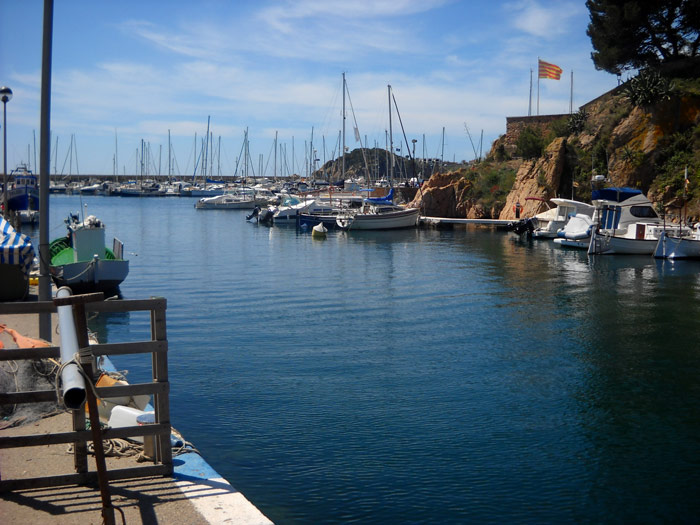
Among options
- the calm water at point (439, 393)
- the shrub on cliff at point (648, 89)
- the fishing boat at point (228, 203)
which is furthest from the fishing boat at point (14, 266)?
the fishing boat at point (228, 203)

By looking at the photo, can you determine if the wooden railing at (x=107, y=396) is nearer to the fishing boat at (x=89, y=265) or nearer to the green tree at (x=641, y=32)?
the fishing boat at (x=89, y=265)

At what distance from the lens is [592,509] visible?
8227 mm

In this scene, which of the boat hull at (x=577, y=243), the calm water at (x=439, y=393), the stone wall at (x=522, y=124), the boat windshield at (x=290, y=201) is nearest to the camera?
the calm water at (x=439, y=393)

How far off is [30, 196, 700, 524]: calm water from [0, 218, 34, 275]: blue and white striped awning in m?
2.99

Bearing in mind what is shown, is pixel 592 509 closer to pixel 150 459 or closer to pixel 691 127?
pixel 150 459

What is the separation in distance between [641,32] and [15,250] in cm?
5237

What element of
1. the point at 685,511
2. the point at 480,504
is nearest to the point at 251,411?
the point at 480,504

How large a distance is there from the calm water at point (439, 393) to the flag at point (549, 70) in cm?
4041

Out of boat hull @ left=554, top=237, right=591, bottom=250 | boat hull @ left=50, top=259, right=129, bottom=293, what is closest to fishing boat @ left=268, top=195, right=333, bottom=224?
boat hull @ left=554, top=237, right=591, bottom=250

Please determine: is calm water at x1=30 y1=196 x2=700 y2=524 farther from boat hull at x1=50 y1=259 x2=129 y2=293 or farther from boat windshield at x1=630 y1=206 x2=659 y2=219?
boat windshield at x1=630 y1=206 x2=659 y2=219

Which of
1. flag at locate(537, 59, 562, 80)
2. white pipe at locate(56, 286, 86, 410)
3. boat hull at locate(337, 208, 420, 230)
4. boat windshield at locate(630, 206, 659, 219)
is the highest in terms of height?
flag at locate(537, 59, 562, 80)

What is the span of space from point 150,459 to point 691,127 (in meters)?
51.8

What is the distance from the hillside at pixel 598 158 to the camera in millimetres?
48844

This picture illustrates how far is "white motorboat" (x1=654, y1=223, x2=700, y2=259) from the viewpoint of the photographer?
36.0 metres
